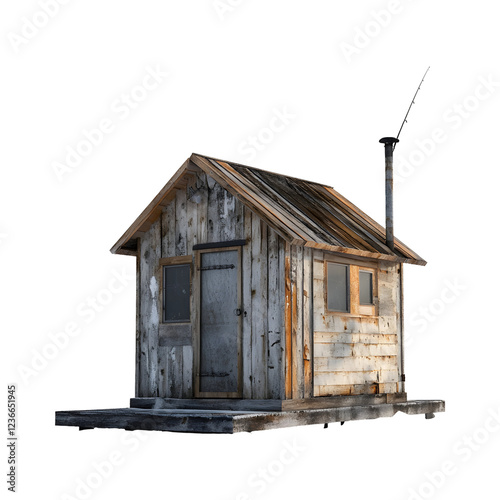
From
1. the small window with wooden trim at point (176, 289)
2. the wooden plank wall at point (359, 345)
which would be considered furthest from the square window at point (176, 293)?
the wooden plank wall at point (359, 345)

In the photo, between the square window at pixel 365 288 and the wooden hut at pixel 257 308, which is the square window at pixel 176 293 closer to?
the wooden hut at pixel 257 308

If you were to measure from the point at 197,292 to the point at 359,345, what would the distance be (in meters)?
2.74

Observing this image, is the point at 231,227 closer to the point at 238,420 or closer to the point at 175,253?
the point at 175,253

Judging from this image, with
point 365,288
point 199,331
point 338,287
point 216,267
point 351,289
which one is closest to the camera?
point 216,267

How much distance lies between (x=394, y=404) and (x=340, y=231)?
3.01 metres

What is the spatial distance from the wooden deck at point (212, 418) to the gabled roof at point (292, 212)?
2429 mm

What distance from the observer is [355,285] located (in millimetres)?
16031

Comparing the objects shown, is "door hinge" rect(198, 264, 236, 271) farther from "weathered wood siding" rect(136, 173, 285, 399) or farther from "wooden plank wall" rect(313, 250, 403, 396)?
"wooden plank wall" rect(313, 250, 403, 396)

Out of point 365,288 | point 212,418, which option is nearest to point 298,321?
point 365,288

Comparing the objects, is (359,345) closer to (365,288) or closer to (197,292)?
(365,288)

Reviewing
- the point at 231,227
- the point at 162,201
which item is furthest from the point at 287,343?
the point at 162,201

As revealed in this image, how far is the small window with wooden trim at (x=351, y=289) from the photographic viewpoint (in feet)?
51.1

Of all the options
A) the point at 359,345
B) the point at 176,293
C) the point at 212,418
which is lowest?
the point at 212,418

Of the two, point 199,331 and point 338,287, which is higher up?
point 338,287
